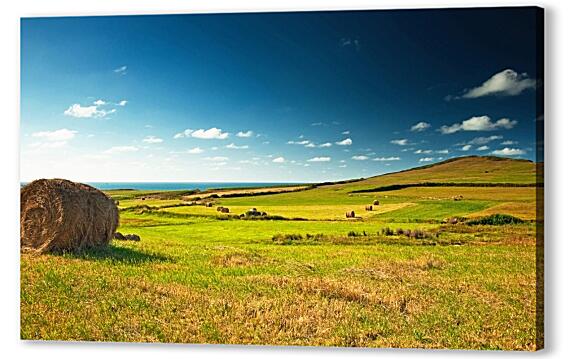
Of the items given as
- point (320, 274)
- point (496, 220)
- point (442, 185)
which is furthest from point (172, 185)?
point (496, 220)

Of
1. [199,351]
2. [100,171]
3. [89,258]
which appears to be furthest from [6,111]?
[199,351]

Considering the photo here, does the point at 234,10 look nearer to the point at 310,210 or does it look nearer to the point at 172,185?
the point at 172,185

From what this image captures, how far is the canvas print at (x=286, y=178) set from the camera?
741 centimetres

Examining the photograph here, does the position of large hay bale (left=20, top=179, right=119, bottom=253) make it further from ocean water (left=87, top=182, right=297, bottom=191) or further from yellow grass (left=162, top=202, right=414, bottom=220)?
yellow grass (left=162, top=202, right=414, bottom=220)

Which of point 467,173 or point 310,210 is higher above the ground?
point 467,173

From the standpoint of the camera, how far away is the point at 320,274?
7785mm

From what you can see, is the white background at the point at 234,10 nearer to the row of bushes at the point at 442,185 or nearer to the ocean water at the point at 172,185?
the row of bushes at the point at 442,185

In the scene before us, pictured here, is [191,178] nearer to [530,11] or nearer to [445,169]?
[445,169]

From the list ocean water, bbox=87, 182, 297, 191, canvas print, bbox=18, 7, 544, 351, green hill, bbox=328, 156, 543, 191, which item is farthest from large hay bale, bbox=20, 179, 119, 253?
green hill, bbox=328, 156, 543, 191

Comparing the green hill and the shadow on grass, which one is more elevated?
the green hill

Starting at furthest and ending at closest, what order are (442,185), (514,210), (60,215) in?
(60,215), (442,185), (514,210)

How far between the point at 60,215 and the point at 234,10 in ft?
8.48

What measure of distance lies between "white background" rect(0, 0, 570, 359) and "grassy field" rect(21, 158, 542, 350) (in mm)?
124

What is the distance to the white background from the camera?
7203 mm
